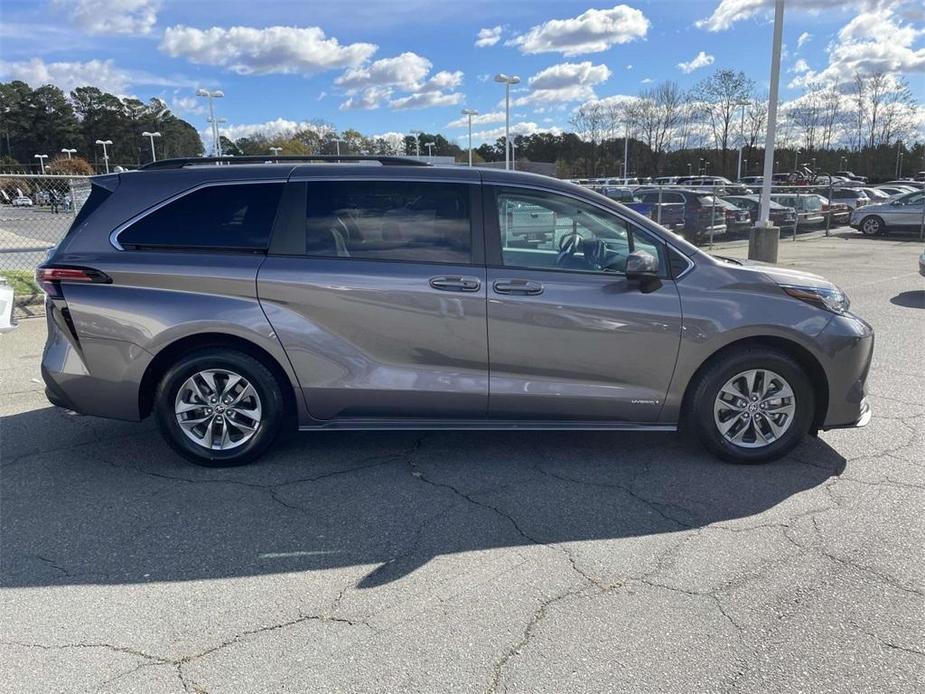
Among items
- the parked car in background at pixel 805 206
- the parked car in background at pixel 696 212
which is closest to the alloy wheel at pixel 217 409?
the parked car in background at pixel 696 212

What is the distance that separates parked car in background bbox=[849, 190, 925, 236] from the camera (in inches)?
883

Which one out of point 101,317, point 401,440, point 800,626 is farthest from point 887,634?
point 101,317

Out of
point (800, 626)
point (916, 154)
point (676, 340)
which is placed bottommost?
point (800, 626)

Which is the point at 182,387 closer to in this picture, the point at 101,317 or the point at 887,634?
the point at 101,317

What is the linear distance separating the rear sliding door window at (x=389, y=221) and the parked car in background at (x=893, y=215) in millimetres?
23540

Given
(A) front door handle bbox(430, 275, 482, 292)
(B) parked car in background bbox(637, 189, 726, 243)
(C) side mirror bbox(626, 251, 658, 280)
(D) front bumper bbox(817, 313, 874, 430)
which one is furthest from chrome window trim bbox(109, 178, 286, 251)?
(B) parked car in background bbox(637, 189, 726, 243)

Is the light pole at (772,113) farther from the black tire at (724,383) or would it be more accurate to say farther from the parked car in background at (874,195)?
the parked car in background at (874,195)

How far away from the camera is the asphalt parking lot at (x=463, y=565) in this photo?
101 inches

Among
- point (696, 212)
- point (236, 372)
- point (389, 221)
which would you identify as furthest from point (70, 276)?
point (696, 212)

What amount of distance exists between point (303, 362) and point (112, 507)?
1324mm

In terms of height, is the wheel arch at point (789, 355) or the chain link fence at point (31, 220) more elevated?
the chain link fence at point (31, 220)

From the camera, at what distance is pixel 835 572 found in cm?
317

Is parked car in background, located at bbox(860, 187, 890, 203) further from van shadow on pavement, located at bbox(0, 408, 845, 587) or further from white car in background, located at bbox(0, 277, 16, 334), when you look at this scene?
white car in background, located at bbox(0, 277, 16, 334)

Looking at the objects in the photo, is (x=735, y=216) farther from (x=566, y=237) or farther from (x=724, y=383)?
(x=566, y=237)
